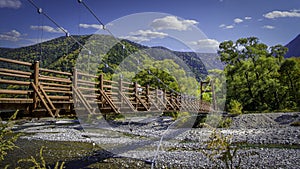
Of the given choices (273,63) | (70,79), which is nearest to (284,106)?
(273,63)

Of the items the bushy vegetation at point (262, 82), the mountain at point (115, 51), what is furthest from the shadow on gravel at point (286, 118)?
the mountain at point (115, 51)

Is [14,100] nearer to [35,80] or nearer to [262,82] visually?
[35,80]

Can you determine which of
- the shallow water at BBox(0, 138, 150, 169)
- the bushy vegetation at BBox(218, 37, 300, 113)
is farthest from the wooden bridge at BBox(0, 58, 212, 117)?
the bushy vegetation at BBox(218, 37, 300, 113)

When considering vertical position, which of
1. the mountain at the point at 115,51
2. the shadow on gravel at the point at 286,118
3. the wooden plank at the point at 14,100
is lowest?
the shadow on gravel at the point at 286,118

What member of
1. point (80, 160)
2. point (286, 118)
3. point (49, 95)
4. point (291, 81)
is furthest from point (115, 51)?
point (49, 95)

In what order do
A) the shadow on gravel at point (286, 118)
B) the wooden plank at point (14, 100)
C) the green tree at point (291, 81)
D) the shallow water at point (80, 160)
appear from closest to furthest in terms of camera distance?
1. the wooden plank at point (14, 100)
2. the shallow water at point (80, 160)
3. the shadow on gravel at point (286, 118)
4. the green tree at point (291, 81)

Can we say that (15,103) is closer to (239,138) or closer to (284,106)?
(239,138)

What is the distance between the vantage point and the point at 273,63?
2511 cm

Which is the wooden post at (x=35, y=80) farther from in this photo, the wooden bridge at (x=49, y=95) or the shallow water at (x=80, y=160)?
the shallow water at (x=80, y=160)

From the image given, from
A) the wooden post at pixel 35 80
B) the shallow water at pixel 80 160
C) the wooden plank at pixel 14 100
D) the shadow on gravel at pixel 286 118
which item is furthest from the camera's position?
the shadow on gravel at pixel 286 118

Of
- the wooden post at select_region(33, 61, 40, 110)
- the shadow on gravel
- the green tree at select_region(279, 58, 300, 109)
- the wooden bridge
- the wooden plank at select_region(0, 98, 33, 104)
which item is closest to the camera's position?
the wooden plank at select_region(0, 98, 33, 104)

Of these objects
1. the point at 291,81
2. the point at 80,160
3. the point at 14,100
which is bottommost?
the point at 80,160

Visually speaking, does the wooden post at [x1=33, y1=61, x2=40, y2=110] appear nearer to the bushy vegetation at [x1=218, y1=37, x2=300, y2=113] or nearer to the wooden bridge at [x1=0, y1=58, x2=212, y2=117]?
the wooden bridge at [x1=0, y1=58, x2=212, y2=117]

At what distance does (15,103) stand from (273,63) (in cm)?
2548
